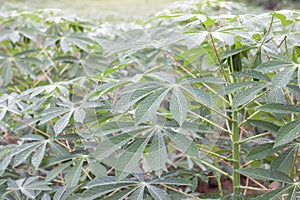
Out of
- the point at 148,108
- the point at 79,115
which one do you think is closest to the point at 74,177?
the point at 79,115

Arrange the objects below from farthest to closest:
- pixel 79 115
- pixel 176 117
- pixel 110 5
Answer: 1. pixel 110 5
2. pixel 79 115
3. pixel 176 117

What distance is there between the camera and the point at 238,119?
1.11m

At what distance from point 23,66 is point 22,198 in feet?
2.22

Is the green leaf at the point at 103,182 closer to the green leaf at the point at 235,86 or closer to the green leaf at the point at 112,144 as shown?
the green leaf at the point at 112,144

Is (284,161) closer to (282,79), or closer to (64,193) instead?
(282,79)

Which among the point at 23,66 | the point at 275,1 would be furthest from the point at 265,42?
the point at 275,1

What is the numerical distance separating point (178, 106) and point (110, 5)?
8.24 m

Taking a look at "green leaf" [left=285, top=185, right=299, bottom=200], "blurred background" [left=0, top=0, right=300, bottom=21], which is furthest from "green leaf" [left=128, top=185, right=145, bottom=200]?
"blurred background" [left=0, top=0, right=300, bottom=21]

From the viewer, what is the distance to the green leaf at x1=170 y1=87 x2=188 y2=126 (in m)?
0.84

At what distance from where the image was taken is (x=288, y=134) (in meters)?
0.87

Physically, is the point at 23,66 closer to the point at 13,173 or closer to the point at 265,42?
the point at 13,173

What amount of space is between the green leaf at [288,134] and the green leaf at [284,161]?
111 mm

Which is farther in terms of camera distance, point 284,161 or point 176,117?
point 284,161

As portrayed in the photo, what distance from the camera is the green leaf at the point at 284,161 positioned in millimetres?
957
